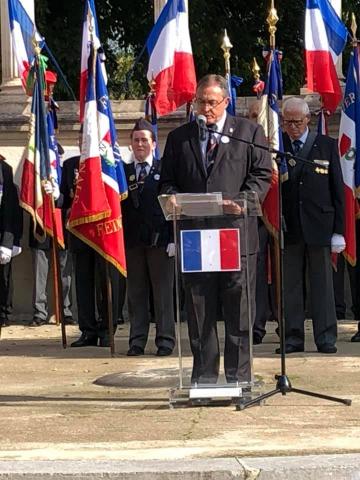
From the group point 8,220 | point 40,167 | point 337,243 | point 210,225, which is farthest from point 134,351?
point 210,225

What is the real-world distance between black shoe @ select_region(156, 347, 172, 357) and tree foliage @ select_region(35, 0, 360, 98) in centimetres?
1187

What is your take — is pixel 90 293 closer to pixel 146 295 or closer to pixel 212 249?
pixel 146 295

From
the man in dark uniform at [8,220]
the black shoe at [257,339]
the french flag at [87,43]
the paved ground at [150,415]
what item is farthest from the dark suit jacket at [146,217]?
the man in dark uniform at [8,220]

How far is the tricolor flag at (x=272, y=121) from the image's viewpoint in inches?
451

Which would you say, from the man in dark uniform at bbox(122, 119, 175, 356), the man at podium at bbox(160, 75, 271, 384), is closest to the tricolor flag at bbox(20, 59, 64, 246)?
the man in dark uniform at bbox(122, 119, 175, 356)

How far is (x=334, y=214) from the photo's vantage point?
10.7 m

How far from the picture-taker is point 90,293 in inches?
466

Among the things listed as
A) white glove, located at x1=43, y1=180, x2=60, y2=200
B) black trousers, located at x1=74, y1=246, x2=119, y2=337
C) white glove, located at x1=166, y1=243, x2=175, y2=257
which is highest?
white glove, located at x1=43, y1=180, x2=60, y2=200

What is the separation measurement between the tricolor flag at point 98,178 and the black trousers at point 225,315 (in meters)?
2.80

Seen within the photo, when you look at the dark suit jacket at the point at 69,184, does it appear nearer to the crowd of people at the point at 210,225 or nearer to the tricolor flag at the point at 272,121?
the crowd of people at the point at 210,225

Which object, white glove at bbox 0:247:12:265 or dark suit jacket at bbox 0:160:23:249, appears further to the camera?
dark suit jacket at bbox 0:160:23:249

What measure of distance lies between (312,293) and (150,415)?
11.0ft

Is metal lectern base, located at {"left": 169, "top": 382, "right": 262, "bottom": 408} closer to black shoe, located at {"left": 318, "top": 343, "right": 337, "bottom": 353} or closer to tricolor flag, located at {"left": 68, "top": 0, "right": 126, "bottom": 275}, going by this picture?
black shoe, located at {"left": 318, "top": 343, "right": 337, "bottom": 353}

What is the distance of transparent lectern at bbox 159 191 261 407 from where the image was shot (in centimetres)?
799
